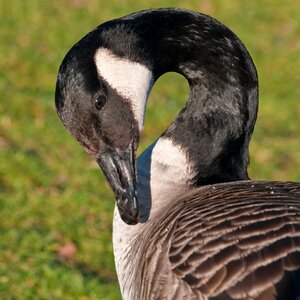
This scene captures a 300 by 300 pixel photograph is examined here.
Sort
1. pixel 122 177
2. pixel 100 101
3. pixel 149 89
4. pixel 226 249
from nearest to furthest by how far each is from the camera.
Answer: pixel 226 249 → pixel 100 101 → pixel 122 177 → pixel 149 89

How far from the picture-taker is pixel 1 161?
27.9 ft

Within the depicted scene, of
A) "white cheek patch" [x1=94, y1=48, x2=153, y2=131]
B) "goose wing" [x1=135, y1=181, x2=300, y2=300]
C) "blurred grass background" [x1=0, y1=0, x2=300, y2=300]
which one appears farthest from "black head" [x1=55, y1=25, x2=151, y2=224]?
"blurred grass background" [x1=0, y1=0, x2=300, y2=300]

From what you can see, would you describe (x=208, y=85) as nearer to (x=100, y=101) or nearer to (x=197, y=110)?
(x=197, y=110)

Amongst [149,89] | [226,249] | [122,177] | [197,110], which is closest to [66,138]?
[197,110]

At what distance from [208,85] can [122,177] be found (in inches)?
34.5

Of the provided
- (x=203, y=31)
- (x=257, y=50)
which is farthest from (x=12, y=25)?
(x=203, y=31)

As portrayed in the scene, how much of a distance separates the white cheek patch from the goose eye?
9cm

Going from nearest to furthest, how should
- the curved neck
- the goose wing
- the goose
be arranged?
1. the goose wing
2. the goose
3. the curved neck

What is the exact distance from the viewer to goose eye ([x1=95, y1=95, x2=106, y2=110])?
4548mm

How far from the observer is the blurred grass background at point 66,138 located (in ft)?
22.6

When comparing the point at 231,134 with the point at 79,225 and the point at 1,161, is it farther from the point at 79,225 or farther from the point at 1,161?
the point at 1,161

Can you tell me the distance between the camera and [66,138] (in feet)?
A: 30.4

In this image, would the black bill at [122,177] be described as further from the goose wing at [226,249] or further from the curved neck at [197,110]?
the curved neck at [197,110]

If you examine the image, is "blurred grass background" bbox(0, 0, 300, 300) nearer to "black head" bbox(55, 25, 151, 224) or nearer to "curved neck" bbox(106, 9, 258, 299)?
"curved neck" bbox(106, 9, 258, 299)
